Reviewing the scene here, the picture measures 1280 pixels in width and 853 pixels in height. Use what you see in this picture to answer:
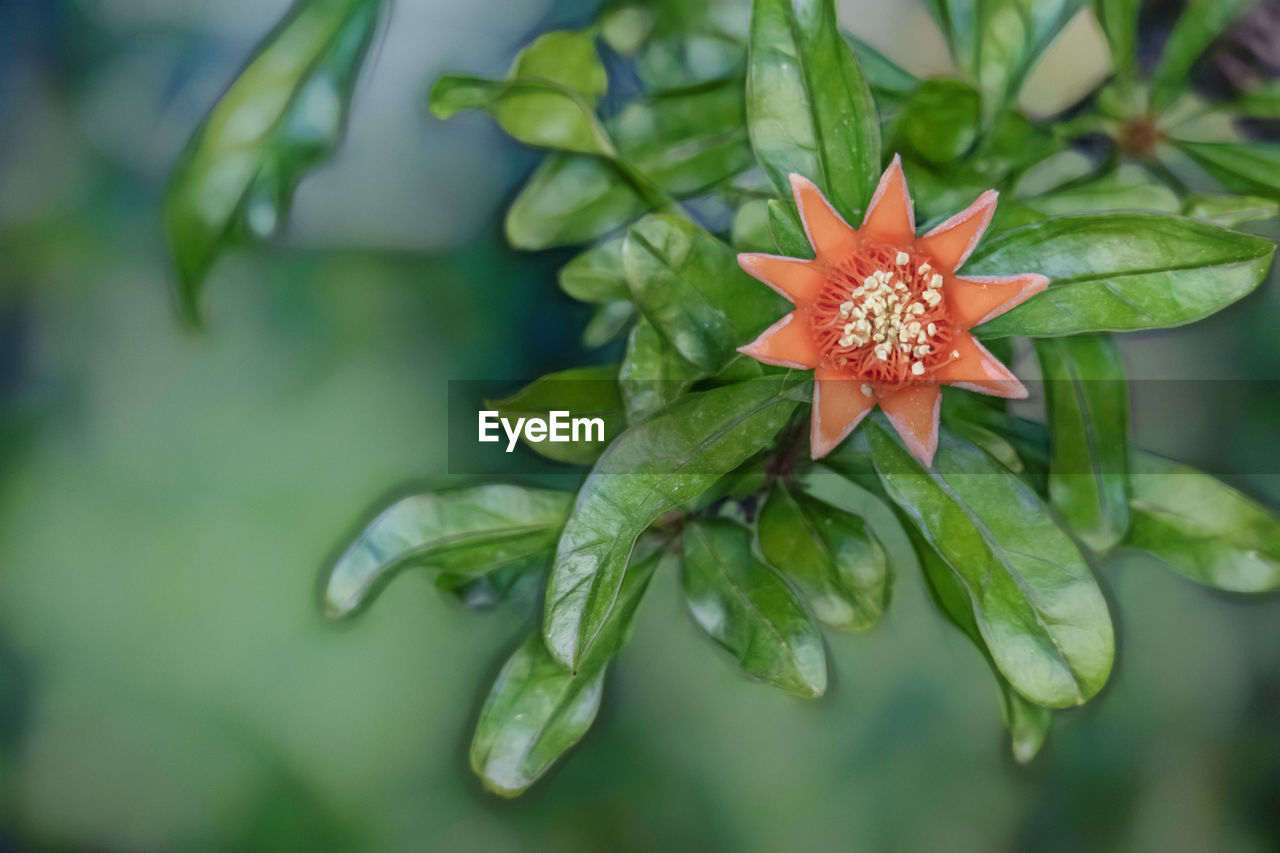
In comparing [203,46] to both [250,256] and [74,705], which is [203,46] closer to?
[250,256]

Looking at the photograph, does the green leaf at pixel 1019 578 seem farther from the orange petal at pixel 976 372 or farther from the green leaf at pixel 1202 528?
the green leaf at pixel 1202 528

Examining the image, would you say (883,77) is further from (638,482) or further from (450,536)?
(450,536)

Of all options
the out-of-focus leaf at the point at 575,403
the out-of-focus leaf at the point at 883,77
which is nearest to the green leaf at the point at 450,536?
the out-of-focus leaf at the point at 575,403

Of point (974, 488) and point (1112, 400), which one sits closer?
point (974, 488)

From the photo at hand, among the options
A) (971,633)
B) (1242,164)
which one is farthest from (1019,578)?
(1242,164)

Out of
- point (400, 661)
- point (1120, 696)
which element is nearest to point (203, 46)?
point (400, 661)

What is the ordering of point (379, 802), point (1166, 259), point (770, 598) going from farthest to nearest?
point (379, 802) < point (770, 598) < point (1166, 259)
